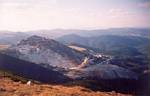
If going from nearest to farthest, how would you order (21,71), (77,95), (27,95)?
(27,95) < (77,95) < (21,71)

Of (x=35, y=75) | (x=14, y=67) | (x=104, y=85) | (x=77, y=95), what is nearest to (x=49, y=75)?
(x=35, y=75)

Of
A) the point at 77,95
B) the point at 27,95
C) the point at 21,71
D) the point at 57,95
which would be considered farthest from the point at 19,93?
the point at 21,71

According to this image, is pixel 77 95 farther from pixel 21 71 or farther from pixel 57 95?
pixel 21 71

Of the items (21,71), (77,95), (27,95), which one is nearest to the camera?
(27,95)

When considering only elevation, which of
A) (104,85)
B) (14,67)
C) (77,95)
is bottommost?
(104,85)

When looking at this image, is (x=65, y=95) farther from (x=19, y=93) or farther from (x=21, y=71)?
(x=21, y=71)

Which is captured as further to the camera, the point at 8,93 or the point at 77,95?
the point at 77,95

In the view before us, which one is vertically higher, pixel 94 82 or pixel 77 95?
pixel 77 95

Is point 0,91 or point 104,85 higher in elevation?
point 0,91

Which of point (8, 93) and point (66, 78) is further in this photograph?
point (66, 78)
